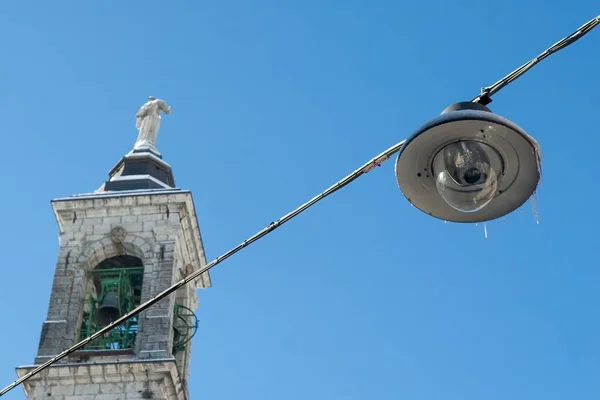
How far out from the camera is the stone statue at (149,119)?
31.4 metres

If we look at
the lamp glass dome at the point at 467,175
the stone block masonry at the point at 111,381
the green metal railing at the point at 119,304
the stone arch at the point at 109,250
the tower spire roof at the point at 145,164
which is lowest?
the lamp glass dome at the point at 467,175

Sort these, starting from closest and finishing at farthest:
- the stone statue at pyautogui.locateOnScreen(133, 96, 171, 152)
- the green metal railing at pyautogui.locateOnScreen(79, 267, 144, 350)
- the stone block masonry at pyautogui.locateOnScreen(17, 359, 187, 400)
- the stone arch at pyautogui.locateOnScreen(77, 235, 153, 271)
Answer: the stone block masonry at pyautogui.locateOnScreen(17, 359, 187, 400)
the green metal railing at pyautogui.locateOnScreen(79, 267, 144, 350)
the stone arch at pyautogui.locateOnScreen(77, 235, 153, 271)
the stone statue at pyautogui.locateOnScreen(133, 96, 171, 152)

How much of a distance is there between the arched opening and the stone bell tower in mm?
20

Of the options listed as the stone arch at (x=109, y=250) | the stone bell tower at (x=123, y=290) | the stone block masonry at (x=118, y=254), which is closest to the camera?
the stone bell tower at (x=123, y=290)

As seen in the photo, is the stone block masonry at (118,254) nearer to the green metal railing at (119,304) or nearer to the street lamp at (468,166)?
the green metal railing at (119,304)

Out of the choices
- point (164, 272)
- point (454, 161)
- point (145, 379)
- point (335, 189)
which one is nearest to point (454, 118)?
point (454, 161)

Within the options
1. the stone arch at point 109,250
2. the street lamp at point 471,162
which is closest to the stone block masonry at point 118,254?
the stone arch at point 109,250

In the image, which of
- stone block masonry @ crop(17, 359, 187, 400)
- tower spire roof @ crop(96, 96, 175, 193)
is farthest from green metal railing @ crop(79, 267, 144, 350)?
tower spire roof @ crop(96, 96, 175, 193)

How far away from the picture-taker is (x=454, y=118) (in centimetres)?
865

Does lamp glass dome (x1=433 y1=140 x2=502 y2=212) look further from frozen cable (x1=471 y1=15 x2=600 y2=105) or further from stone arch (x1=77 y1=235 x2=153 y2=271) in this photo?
stone arch (x1=77 y1=235 x2=153 y2=271)

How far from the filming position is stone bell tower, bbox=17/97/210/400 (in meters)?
24.4

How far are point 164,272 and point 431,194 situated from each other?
1775 cm

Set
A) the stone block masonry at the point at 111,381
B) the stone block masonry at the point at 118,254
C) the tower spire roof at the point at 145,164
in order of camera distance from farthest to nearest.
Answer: the tower spire roof at the point at 145,164 < the stone block masonry at the point at 118,254 < the stone block masonry at the point at 111,381

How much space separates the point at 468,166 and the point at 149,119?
2352 cm
